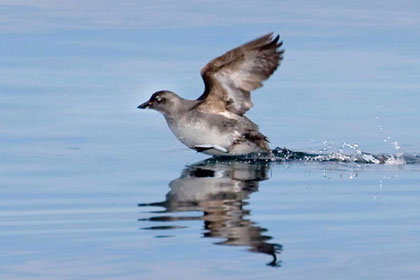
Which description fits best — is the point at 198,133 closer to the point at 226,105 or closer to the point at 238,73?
the point at 226,105

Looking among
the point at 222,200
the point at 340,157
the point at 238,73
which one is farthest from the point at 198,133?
the point at 222,200

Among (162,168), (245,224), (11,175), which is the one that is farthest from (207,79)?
(245,224)

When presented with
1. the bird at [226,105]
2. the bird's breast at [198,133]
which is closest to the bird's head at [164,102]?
the bird at [226,105]

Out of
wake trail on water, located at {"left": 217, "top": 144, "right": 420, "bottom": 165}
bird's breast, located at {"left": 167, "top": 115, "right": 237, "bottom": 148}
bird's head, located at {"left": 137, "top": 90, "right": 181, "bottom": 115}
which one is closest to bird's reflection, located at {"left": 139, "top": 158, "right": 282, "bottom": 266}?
bird's breast, located at {"left": 167, "top": 115, "right": 237, "bottom": 148}

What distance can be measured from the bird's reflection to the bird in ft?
1.12

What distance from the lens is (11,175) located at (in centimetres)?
1233

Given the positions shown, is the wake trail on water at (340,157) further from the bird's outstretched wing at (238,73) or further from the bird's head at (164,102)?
the bird's head at (164,102)

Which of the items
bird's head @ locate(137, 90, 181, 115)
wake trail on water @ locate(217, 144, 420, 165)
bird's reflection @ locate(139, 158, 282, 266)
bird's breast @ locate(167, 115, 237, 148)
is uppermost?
bird's head @ locate(137, 90, 181, 115)

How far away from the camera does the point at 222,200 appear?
1052cm

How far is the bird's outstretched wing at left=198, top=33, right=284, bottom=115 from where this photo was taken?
1405 cm

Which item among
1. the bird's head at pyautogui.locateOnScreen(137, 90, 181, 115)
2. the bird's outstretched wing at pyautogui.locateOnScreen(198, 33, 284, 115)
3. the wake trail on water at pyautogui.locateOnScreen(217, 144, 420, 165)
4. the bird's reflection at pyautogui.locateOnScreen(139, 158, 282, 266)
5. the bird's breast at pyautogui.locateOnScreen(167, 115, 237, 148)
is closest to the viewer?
the bird's reflection at pyautogui.locateOnScreen(139, 158, 282, 266)

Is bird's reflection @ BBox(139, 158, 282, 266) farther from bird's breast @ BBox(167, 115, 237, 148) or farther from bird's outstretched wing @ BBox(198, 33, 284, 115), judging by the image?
bird's outstretched wing @ BBox(198, 33, 284, 115)

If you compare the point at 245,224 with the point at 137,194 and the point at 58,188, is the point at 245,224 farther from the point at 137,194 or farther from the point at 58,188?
the point at 58,188

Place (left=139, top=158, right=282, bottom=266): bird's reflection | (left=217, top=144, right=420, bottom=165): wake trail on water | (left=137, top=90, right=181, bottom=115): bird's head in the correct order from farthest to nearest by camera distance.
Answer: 1. (left=137, top=90, right=181, bottom=115): bird's head
2. (left=217, top=144, right=420, bottom=165): wake trail on water
3. (left=139, top=158, right=282, bottom=266): bird's reflection
